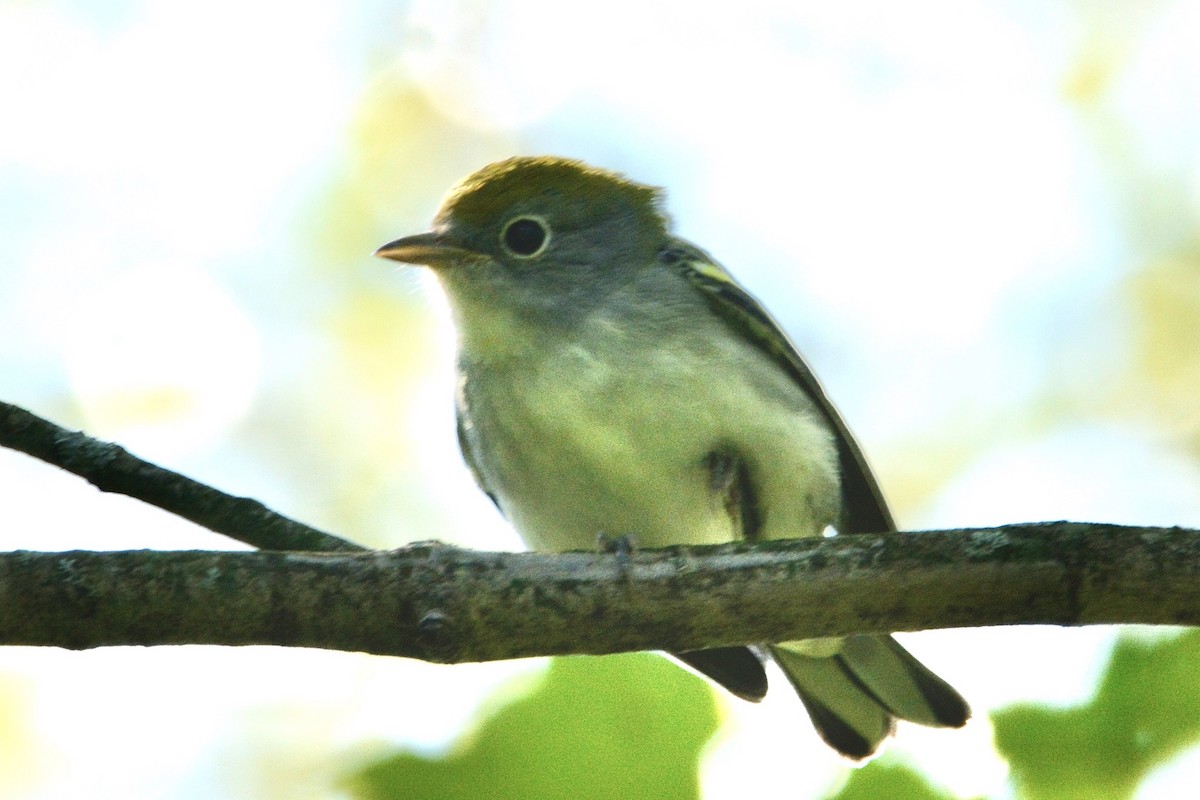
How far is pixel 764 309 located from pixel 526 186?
1.21 meters

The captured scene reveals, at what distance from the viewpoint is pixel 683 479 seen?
4.99 m

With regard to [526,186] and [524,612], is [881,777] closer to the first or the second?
[524,612]

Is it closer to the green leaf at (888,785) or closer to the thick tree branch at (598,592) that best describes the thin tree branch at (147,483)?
the thick tree branch at (598,592)

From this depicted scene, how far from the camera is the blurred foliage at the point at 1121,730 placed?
322 centimetres

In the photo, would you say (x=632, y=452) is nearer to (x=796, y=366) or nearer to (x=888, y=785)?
(x=796, y=366)

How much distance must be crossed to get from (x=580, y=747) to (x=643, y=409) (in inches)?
61.7

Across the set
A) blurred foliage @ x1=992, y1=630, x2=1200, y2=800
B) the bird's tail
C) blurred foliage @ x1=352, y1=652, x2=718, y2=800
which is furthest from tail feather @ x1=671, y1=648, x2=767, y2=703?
blurred foliage @ x1=992, y1=630, x2=1200, y2=800

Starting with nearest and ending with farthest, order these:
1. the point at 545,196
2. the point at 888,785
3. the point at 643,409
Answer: the point at 888,785 < the point at 643,409 < the point at 545,196

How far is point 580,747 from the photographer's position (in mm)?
3607

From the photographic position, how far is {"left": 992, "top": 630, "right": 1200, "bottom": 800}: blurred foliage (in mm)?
3223

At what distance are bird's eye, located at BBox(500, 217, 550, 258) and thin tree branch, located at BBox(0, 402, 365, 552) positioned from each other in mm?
2149

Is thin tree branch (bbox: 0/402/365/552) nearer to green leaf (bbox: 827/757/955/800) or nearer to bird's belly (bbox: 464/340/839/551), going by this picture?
bird's belly (bbox: 464/340/839/551)

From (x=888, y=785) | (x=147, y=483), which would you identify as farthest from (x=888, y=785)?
(x=147, y=483)

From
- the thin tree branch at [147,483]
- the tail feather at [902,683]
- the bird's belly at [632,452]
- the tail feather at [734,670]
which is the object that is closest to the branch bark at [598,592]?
the thin tree branch at [147,483]
